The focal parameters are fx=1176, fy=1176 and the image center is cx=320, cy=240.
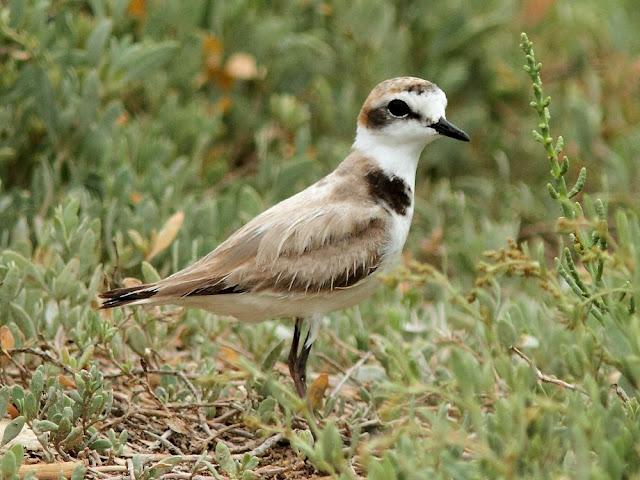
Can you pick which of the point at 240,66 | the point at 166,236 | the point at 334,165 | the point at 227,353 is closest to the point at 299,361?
the point at 227,353

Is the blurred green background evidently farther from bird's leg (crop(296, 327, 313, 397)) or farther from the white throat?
the white throat

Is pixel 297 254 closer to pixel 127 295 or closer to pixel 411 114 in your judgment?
pixel 127 295

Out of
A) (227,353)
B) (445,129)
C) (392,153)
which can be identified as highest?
(445,129)

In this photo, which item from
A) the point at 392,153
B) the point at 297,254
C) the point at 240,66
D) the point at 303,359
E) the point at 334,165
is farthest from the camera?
the point at 334,165

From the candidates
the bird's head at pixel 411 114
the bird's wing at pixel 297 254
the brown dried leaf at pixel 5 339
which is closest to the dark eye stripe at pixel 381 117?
the bird's head at pixel 411 114

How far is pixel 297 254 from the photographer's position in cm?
469

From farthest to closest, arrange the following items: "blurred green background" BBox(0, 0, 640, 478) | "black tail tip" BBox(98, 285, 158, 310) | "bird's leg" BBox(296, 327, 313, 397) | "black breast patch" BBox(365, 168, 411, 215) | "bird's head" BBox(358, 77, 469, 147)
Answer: "bird's head" BBox(358, 77, 469, 147)
"black breast patch" BBox(365, 168, 411, 215)
"bird's leg" BBox(296, 327, 313, 397)
"black tail tip" BBox(98, 285, 158, 310)
"blurred green background" BBox(0, 0, 640, 478)

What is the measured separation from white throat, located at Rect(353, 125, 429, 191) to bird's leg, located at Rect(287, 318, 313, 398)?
775 mm

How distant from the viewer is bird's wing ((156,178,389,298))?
15.1 feet

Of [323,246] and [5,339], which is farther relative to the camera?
[323,246]

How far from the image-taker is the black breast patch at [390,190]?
4977 mm

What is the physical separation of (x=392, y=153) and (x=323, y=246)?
0.64 meters

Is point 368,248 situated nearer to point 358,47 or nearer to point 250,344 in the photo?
point 250,344

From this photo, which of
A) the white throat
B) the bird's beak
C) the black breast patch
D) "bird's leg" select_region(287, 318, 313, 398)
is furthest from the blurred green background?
the bird's beak
